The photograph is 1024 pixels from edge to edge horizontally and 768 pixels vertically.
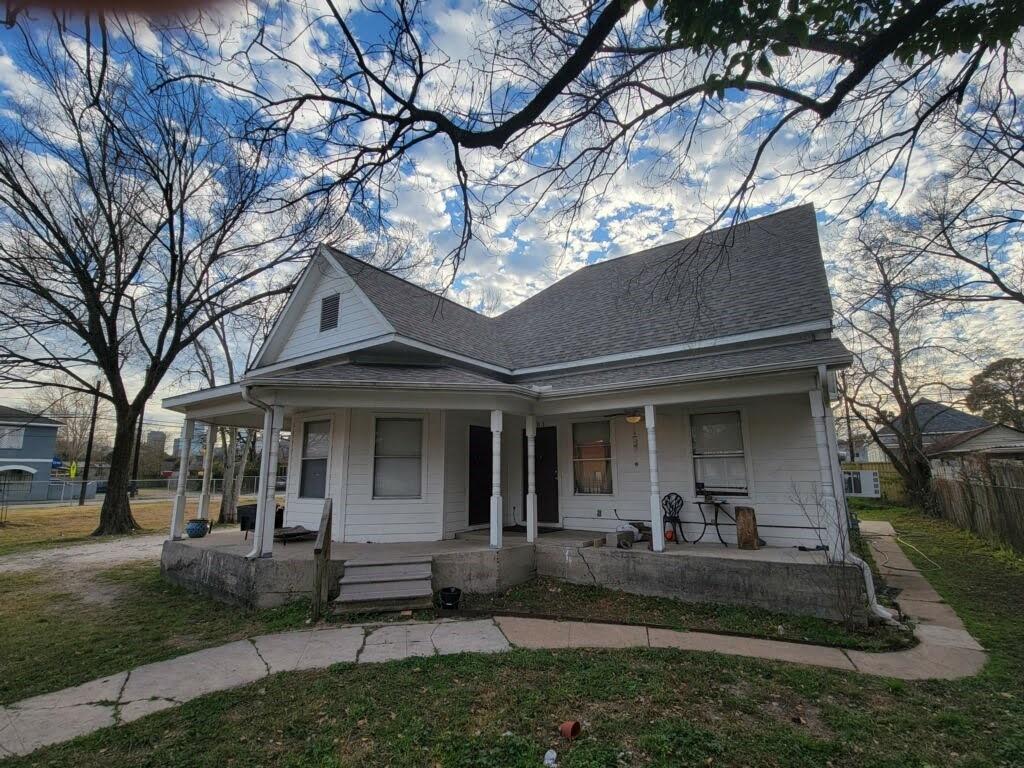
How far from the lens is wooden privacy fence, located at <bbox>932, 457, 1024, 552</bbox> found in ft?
30.3

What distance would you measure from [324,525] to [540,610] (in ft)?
10.3

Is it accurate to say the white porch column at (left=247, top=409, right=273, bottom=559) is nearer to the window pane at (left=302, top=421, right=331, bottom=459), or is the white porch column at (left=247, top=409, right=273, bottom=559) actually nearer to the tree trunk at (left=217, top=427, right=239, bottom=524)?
the window pane at (left=302, top=421, right=331, bottom=459)

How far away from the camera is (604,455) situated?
927cm

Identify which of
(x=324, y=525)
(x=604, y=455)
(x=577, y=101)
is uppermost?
(x=577, y=101)

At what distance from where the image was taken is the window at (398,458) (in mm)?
8820

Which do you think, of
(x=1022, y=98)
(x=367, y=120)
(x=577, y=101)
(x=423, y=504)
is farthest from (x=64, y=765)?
(x=1022, y=98)

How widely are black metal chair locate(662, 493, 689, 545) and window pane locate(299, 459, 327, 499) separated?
20.3 feet

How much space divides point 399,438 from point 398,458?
1.20ft

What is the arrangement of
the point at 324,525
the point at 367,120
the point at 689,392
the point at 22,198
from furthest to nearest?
the point at 22,198 → the point at 689,392 → the point at 324,525 → the point at 367,120

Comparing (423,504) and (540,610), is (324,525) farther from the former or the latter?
(540,610)

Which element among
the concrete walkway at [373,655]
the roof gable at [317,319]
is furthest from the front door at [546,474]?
the roof gable at [317,319]

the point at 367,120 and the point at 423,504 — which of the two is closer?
the point at 367,120

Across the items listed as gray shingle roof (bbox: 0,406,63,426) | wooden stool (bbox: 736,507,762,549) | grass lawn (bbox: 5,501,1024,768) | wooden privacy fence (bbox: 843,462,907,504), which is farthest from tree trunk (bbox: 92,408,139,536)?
wooden privacy fence (bbox: 843,462,907,504)

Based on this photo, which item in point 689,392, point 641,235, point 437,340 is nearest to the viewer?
point 641,235
